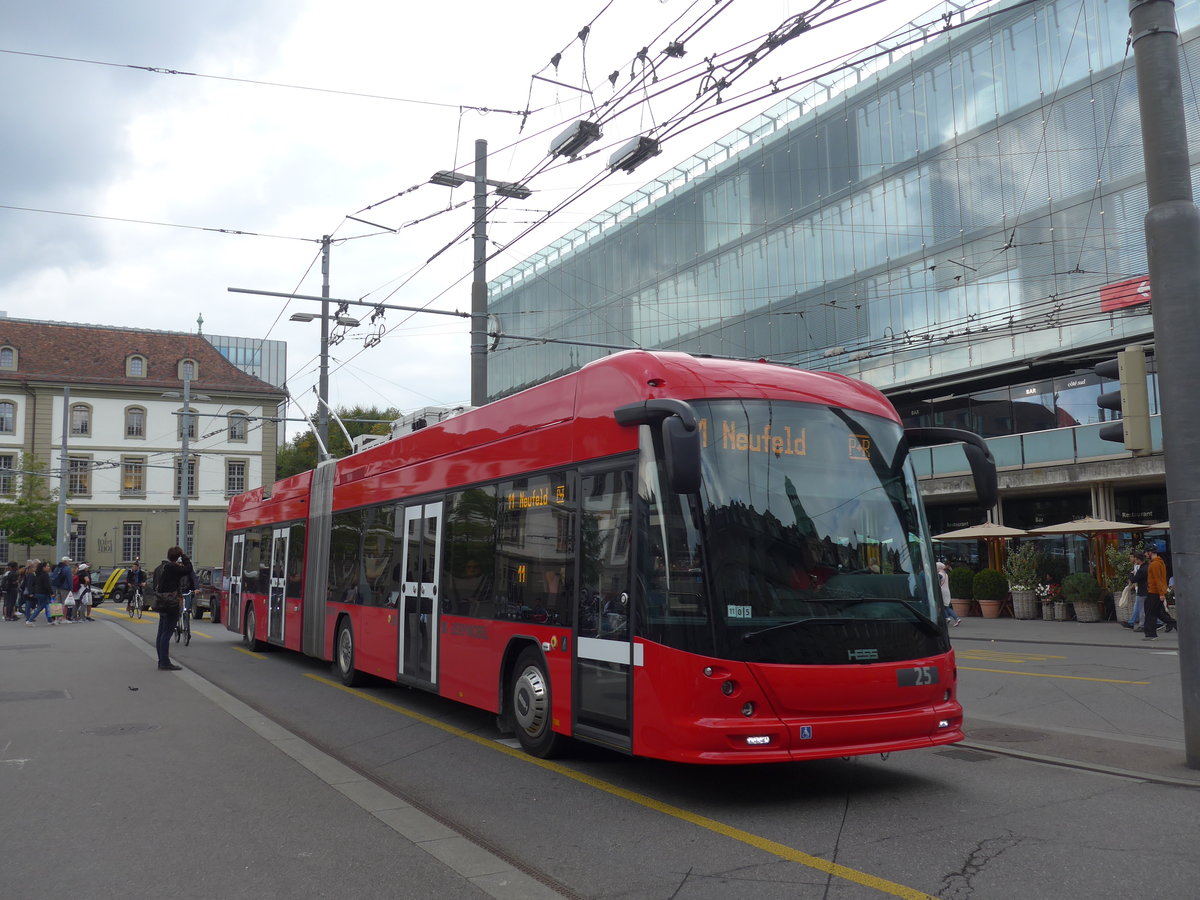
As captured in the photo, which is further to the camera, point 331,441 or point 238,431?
point 238,431

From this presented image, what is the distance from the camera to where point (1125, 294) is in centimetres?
2802

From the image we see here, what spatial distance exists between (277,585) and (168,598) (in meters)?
2.19

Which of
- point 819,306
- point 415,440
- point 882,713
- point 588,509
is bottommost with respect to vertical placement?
point 882,713

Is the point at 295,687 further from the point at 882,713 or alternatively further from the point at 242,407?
the point at 242,407

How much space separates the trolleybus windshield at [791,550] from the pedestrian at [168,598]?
10.9m

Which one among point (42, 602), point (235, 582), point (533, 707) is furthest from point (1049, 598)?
point (42, 602)

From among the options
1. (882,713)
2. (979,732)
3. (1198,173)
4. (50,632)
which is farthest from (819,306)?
(882,713)

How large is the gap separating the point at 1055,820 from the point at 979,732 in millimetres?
3480

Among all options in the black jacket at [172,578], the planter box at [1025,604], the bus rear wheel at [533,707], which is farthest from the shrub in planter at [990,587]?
the bus rear wheel at [533,707]

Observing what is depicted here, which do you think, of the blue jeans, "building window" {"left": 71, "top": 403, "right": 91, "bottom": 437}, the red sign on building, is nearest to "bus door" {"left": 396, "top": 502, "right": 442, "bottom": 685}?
the blue jeans

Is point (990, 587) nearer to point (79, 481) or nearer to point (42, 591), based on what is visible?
point (42, 591)

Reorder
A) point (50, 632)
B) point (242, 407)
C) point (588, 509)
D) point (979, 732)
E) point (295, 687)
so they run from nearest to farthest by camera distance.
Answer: point (588, 509)
point (979, 732)
point (295, 687)
point (50, 632)
point (242, 407)

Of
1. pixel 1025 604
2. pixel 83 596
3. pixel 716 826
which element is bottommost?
pixel 716 826

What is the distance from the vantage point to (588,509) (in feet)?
26.3
